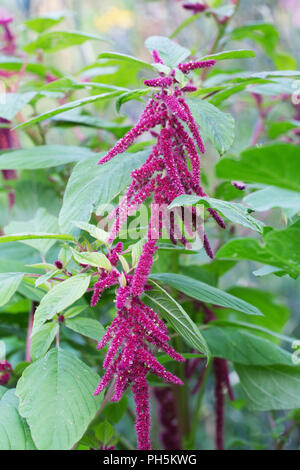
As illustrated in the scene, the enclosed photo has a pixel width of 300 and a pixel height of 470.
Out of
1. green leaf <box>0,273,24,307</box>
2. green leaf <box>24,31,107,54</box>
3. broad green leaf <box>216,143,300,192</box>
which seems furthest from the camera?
green leaf <box>24,31,107,54</box>

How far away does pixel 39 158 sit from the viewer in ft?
1.88

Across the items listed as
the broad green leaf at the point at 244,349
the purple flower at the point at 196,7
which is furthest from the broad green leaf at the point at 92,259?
the purple flower at the point at 196,7

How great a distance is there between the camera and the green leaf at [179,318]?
403 mm

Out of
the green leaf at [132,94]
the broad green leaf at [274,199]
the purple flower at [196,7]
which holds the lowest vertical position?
the broad green leaf at [274,199]

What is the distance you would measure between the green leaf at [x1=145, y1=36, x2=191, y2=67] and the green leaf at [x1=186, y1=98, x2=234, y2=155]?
0.13 feet

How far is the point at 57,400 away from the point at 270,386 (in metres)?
0.33

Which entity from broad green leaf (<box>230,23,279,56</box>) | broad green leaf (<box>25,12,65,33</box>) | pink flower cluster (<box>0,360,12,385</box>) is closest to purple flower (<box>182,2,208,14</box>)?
broad green leaf (<box>230,23,279,56</box>)

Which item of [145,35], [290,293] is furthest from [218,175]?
[145,35]

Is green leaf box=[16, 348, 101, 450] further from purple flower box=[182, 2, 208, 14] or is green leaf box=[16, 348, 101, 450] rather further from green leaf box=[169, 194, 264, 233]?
purple flower box=[182, 2, 208, 14]

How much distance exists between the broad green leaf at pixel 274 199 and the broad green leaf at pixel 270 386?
1.04 feet

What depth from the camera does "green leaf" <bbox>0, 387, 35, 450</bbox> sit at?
0.40m

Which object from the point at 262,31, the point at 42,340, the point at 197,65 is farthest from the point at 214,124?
the point at 262,31

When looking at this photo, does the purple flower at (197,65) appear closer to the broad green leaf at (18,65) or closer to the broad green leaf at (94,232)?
the broad green leaf at (94,232)
